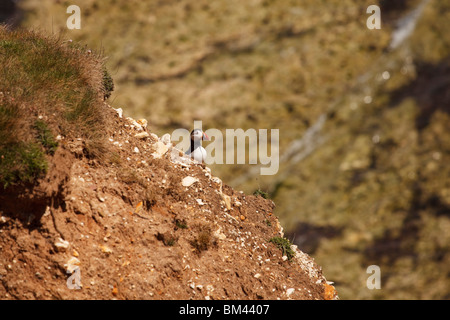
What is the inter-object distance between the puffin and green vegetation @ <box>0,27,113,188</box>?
8.83ft

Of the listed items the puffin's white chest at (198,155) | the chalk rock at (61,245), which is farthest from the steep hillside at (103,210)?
the puffin's white chest at (198,155)

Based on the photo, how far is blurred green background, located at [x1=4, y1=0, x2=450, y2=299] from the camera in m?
62.2

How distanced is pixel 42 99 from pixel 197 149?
15.0 feet

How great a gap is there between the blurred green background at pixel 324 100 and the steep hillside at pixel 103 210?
4303 centimetres

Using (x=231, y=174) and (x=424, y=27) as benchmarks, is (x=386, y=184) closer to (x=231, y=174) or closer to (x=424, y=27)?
(x=231, y=174)

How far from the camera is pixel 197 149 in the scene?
14992 mm

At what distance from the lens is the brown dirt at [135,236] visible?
11.0 metres

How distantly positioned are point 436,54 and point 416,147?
57.5ft

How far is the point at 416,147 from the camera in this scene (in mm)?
70062

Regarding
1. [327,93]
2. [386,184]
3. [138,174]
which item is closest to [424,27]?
[327,93]

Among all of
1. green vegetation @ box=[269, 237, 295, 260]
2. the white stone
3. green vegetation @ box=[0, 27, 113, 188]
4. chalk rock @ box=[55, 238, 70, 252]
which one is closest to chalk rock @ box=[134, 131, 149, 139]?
green vegetation @ box=[0, 27, 113, 188]

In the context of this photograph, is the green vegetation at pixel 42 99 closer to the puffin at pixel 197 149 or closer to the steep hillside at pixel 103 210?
the steep hillside at pixel 103 210

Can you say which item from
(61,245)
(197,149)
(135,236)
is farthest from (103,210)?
(197,149)

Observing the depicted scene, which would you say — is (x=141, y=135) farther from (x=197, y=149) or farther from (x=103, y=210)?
(x=103, y=210)
